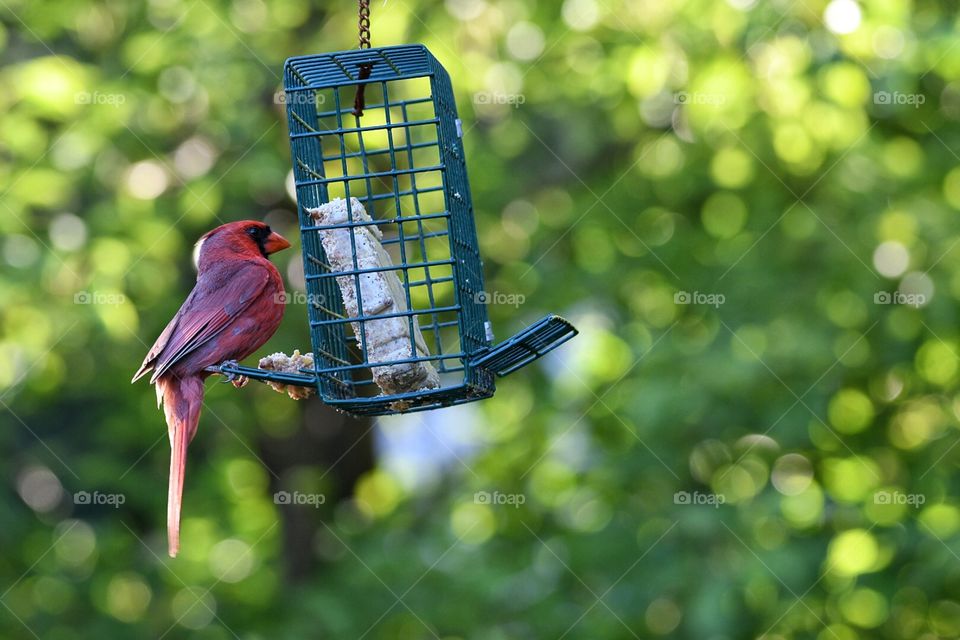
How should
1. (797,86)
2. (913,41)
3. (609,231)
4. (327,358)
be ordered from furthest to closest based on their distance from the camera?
(609,231) < (797,86) < (913,41) < (327,358)

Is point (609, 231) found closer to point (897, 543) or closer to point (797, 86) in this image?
point (797, 86)

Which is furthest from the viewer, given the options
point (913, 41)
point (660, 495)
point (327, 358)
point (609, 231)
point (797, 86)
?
point (609, 231)

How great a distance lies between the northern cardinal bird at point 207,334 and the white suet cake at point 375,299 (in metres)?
0.61


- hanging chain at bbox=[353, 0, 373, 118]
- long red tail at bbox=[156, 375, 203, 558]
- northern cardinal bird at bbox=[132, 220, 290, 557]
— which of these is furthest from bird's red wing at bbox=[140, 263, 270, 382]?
hanging chain at bbox=[353, 0, 373, 118]

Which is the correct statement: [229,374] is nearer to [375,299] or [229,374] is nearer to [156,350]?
[156,350]

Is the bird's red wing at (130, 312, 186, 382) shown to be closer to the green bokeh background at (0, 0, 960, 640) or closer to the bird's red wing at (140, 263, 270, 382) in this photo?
the bird's red wing at (140, 263, 270, 382)

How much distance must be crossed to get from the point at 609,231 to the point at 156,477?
3.35 m

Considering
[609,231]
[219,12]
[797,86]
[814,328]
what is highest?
[219,12]

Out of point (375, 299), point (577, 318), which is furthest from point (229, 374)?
point (577, 318)

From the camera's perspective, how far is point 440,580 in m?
7.20

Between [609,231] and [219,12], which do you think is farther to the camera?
[609,231]

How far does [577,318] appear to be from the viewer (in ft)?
25.3

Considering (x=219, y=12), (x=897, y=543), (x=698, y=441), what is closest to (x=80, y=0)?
(x=219, y=12)

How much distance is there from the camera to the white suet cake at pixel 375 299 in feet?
13.3
